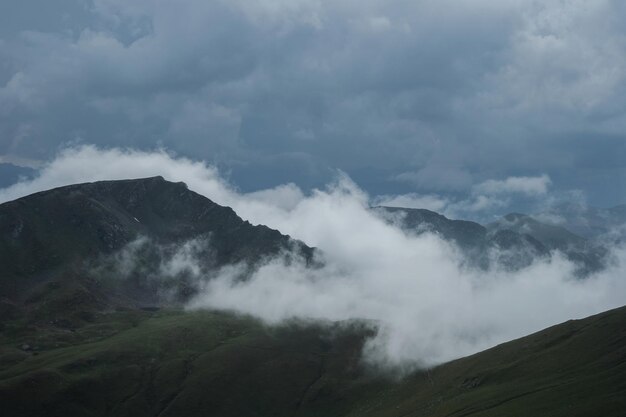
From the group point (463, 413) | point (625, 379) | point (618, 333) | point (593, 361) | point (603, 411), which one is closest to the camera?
point (603, 411)

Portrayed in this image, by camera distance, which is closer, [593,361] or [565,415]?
[565,415]

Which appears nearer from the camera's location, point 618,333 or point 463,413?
point 463,413

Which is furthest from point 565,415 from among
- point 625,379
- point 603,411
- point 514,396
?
point 514,396

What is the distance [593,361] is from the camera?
18200 cm

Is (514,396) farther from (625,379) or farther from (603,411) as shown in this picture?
(603,411)

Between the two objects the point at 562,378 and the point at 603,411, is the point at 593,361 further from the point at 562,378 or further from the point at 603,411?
the point at 603,411

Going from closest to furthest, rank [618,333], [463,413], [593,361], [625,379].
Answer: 1. [625,379]
2. [463,413]
3. [593,361]
4. [618,333]

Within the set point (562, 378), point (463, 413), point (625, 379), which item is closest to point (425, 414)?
point (463, 413)

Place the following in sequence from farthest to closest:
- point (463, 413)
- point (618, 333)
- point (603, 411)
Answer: point (618, 333) → point (463, 413) → point (603, 411)

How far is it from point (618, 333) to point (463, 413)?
6545 cm

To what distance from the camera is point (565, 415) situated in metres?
132

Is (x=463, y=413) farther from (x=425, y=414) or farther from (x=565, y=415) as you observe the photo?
(x=565, y=415)

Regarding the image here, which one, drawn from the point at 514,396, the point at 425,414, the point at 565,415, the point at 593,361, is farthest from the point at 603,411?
the point at 425,414

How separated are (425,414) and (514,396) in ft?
102
